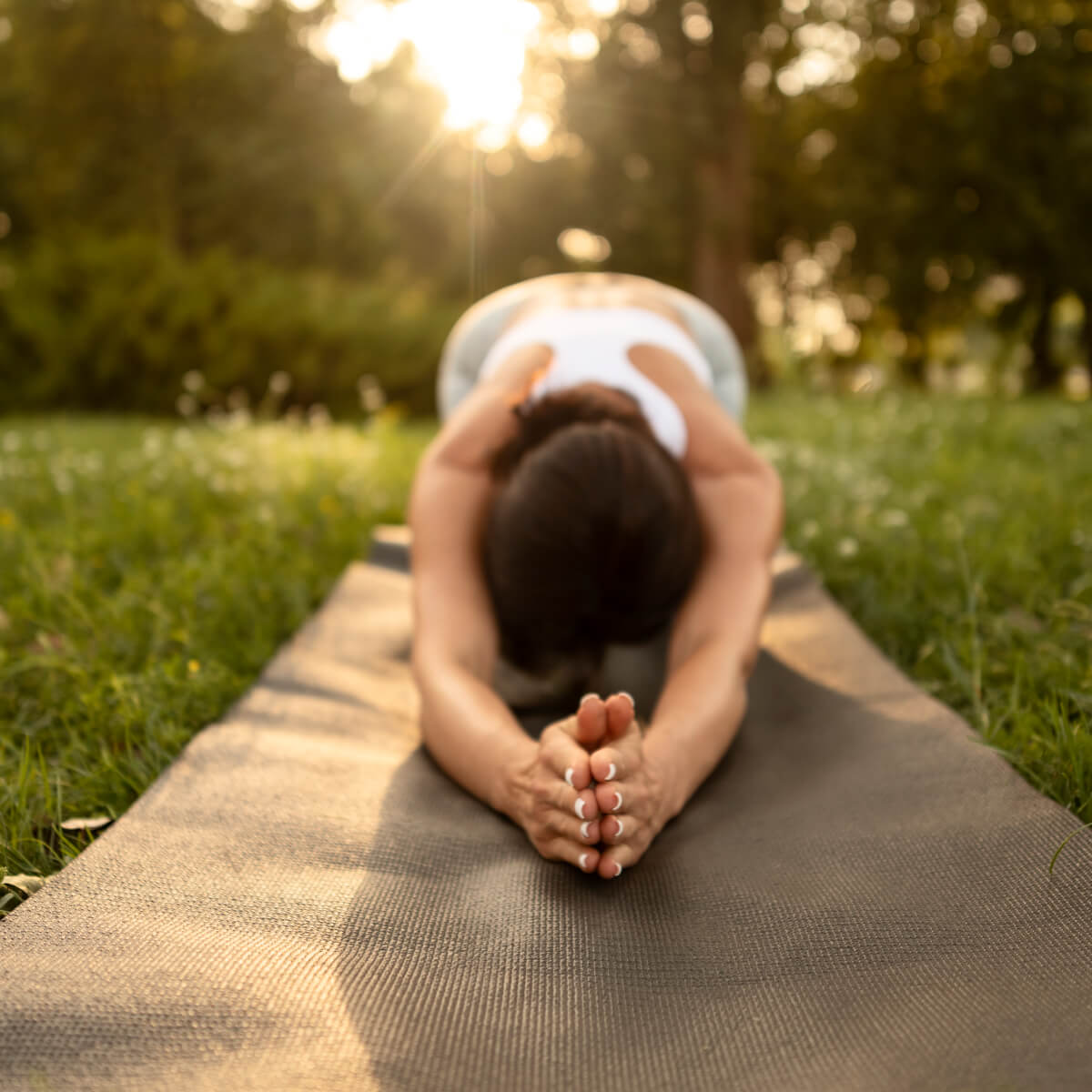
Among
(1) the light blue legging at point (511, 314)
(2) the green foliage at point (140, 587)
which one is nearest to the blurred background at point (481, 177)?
(2) the green foliage at point (140, 587)

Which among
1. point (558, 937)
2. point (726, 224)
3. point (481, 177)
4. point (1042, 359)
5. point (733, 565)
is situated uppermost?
point (481, 177)

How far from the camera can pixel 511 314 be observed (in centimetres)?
310

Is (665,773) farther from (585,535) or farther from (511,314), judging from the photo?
(511,314)

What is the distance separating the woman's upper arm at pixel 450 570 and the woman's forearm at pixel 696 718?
41 cm

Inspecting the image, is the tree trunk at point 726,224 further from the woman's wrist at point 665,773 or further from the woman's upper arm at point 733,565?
the woman's wrist at point 665,773

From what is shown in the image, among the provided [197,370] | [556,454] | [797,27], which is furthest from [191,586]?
[797,27]

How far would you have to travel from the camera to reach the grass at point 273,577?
172 cm

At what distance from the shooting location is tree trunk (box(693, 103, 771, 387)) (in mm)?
11227

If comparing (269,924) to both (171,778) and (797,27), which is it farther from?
(797,27)

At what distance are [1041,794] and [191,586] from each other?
2132 millimetres

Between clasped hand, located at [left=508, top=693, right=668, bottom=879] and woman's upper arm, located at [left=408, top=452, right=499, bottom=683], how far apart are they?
1.47 ft

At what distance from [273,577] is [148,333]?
22.6 ft

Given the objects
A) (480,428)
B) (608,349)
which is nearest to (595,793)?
(480,428)

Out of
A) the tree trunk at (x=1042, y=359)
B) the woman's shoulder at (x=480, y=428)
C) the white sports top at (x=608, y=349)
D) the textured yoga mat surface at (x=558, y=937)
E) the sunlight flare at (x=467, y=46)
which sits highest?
the sunlight flare at (x=467, y=46)
